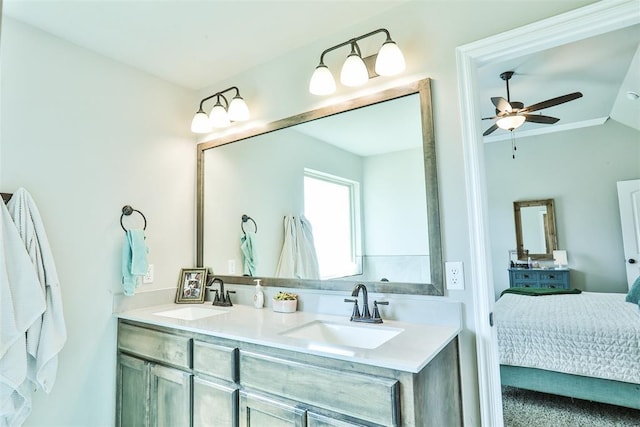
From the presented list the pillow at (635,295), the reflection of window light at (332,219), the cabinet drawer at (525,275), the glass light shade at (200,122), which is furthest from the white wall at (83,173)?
the cabinet drawer at (525,275)

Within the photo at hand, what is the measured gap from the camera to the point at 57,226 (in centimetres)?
197

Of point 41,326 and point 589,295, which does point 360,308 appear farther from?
point 589,295

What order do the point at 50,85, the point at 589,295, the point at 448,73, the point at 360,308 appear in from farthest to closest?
1. the point at 589,295
2. the point at 50,85
3. the point at 360,308
4. the point at 448,73

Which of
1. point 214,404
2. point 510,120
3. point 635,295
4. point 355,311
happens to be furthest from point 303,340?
point 635,295

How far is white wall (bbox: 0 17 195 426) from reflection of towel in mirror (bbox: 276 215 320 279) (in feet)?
2.92

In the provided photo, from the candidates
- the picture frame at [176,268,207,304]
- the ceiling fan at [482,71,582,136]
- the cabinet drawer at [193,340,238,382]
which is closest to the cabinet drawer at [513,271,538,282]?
the ceiling fan at [482,71,582,136]

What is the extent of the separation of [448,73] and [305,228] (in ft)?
3.86

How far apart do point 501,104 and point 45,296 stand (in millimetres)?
3546

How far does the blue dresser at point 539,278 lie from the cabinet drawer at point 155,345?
4587 mm

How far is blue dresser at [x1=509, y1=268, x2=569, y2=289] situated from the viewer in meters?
4.62

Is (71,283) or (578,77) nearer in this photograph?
(71,283)

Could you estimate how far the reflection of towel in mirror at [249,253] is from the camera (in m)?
2.41

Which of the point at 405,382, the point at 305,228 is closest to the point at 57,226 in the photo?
the point at 305,228

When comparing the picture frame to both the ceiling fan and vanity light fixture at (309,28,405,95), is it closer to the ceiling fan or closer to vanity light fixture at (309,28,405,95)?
vanity light fixture at (309,28,405,95)
